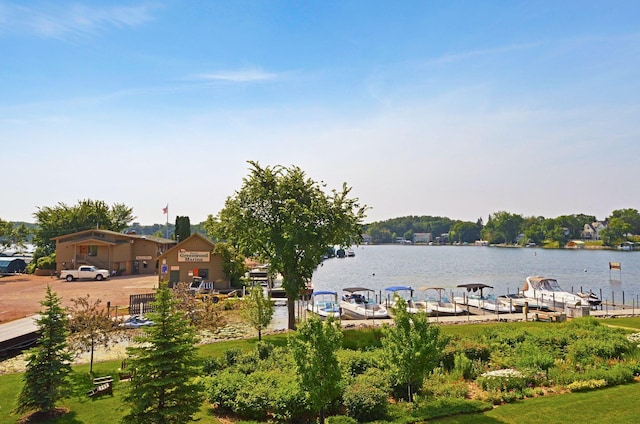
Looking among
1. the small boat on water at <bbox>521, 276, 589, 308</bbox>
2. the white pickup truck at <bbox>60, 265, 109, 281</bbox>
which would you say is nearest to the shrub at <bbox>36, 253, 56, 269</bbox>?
the white pickup truck at <bbox>60, 265, 109, 281</bbox>

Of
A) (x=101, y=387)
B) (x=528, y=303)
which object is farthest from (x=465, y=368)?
(x=528, y=303)

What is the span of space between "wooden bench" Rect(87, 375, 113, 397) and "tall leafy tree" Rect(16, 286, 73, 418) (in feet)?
6.06

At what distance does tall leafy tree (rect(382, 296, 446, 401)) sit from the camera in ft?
51.7

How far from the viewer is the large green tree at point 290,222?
29438mm

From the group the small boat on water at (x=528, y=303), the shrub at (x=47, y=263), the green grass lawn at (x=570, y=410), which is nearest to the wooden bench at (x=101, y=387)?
the green grass lawn at (x=570, y=410)

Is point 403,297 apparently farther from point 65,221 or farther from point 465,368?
point 65,221

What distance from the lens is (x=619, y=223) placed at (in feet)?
600

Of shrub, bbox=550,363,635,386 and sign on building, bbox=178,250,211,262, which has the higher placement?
sign on building, bbox=178,250,211,262

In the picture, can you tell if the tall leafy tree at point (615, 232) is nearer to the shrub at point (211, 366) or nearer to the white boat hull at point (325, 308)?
the white boat hull at point (325, 308)

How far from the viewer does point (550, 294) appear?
46.1 meters

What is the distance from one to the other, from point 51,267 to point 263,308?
54312mm

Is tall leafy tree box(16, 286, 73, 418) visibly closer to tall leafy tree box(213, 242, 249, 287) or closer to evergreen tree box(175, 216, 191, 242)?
tall leafy tree box(213, 242, 249, 287)

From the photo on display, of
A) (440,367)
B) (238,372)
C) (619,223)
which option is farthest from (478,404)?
(619,223)

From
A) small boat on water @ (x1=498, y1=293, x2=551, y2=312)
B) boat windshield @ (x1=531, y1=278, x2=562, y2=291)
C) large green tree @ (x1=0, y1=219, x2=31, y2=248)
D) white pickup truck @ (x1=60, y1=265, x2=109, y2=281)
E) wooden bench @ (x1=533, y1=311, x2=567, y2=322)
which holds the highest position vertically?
large green tree @ (x1=0, y1=219, x2=31, y2=248)
